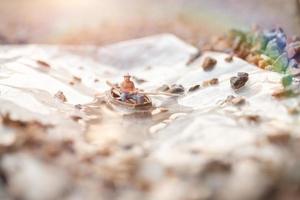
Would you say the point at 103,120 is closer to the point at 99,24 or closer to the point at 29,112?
the point at 29,112

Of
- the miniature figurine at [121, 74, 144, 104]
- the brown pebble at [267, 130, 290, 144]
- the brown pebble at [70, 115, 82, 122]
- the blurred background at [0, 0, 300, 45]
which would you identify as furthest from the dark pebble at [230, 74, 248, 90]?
the blurred background at [0, 0, 300, 45]

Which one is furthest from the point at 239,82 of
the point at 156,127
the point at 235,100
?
the point at 156,127

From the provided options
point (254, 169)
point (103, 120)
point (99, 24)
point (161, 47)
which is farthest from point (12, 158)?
point (99, 24)

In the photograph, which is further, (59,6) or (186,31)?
(59,6)

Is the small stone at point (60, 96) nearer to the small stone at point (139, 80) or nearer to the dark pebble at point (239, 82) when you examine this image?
the small stone at point (139, 80)

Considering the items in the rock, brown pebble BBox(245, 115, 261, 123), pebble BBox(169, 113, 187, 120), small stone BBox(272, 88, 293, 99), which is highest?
pebble BBox(169, 113, 187, 120)

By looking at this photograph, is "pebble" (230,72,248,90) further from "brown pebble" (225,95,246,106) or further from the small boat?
the small boat
